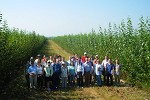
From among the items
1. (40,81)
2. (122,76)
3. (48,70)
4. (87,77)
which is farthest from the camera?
(122,76)

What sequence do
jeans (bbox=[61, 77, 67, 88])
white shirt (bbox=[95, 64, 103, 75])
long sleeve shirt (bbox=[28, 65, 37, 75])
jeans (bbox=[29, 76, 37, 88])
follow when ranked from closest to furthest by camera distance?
1. long sleeve shirt (bbox=[28, 65, 37, 75])
2. jeans (bbox=[29, 76, 37, 88])
3. jeans (bbox=[61, 77, 67, 88])
4. white shirt (bbox=[95, 64, 103, 75])

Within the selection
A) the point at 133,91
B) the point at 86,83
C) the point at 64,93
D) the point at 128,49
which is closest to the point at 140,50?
the point at 128,49

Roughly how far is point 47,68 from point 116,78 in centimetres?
478

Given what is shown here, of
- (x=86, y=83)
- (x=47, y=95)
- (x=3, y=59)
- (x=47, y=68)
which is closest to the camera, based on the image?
(x=3, y=59)

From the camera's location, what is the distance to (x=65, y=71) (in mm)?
18297

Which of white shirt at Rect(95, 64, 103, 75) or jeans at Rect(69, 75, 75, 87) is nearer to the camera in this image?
white shirt at Rect(95, 64, 103, 75)

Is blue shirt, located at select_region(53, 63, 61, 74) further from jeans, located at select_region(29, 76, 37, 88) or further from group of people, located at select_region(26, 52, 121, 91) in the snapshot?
jeans, located at select_region(29, 76, 37, 88)

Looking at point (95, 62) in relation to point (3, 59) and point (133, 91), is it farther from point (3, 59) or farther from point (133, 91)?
point (3, 59)

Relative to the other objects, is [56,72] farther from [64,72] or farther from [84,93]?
[84,93]

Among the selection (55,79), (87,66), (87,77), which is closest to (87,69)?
(87,66)

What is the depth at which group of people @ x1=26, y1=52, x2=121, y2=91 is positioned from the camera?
17.5 m

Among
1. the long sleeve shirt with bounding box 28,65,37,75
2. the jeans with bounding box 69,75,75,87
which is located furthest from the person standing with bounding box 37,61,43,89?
the jeans with bounding box 69,75,75,87

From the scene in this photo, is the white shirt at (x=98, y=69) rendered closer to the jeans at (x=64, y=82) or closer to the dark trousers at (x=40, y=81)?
the jeans at (x=64, y=82)

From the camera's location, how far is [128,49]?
19422mm
